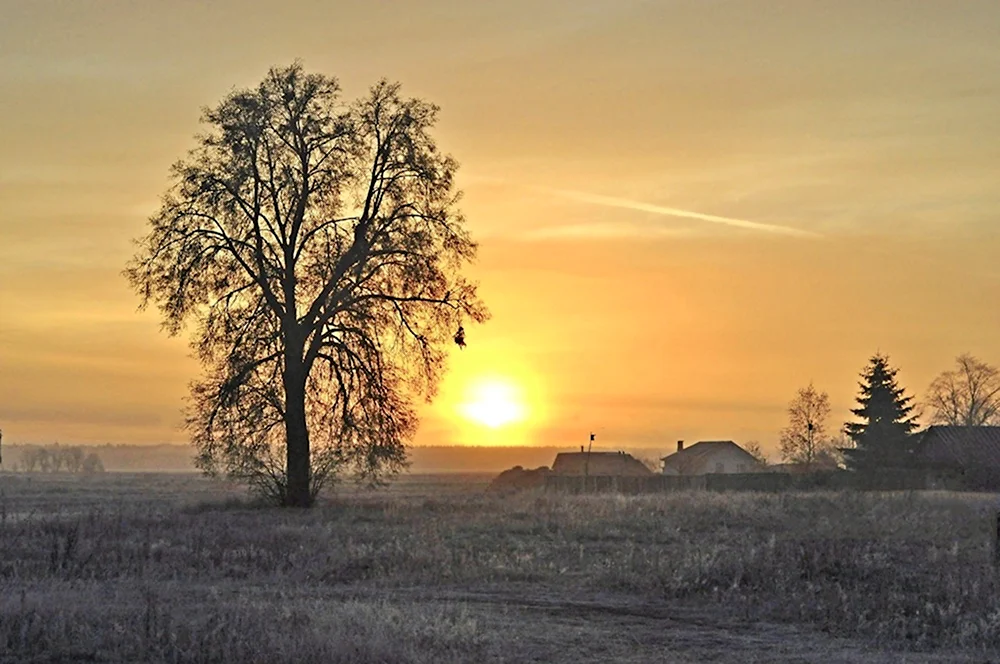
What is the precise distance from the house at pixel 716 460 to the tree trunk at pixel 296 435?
6942 cm

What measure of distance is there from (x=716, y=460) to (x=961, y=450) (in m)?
32.8

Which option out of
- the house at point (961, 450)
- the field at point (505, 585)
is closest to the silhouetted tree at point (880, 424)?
the house at point (961, 450)

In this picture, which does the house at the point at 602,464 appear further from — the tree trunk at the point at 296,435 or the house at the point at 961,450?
the tree trunk at the point at 296,435

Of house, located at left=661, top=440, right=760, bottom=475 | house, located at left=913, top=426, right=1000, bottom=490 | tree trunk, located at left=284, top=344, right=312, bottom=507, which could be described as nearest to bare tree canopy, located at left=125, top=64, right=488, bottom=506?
tree trunk, located at left=284, top=344, right=312, bottom=507

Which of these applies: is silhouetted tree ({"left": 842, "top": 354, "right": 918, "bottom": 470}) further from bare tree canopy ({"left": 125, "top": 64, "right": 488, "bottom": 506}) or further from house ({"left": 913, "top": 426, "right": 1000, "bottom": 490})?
bare tree canopy ({"left": 125, "top": 64, "right": 488, "bottom": 506})

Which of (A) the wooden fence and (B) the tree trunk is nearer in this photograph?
(B) the tree trunk

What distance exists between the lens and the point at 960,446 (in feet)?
244

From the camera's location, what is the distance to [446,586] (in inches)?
889

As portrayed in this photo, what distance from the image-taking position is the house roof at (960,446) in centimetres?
7250

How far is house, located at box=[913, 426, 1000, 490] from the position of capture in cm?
6869

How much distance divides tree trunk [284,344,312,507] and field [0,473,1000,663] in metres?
1.38

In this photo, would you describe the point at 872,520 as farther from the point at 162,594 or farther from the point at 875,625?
the point at 162,594

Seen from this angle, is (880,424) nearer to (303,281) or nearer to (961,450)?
(961,450)

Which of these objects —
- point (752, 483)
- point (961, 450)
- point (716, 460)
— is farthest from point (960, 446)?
point (716, 460)
